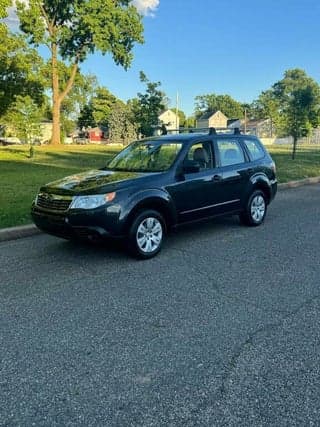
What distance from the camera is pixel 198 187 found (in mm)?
6367

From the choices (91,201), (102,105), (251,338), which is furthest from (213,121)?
(251,338)

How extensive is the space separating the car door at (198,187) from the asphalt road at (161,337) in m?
0.63

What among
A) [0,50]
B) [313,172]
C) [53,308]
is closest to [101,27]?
[0,50]

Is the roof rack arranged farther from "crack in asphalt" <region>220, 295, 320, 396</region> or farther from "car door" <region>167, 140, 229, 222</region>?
"crack in asphalt" <region>220, 295, 320, 396</region>

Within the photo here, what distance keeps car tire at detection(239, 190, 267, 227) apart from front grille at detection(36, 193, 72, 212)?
3.38 metres

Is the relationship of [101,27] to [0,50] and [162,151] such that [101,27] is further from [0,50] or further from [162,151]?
[162,151]

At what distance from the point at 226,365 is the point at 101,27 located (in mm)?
40853

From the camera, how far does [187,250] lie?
6094 millimetres

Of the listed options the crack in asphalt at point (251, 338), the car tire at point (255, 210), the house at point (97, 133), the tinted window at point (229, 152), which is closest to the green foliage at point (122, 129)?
the house at point (97, 133)

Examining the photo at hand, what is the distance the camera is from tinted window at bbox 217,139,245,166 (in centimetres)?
696

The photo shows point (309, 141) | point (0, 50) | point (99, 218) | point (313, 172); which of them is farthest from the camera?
point (309, 141)

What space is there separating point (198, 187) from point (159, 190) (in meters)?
0.85

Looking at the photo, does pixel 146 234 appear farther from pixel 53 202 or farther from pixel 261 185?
pixel 261 185

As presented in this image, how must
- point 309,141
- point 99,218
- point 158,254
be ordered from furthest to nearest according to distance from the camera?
1. point 309,141
2. point 158,254
3. point 99,218
